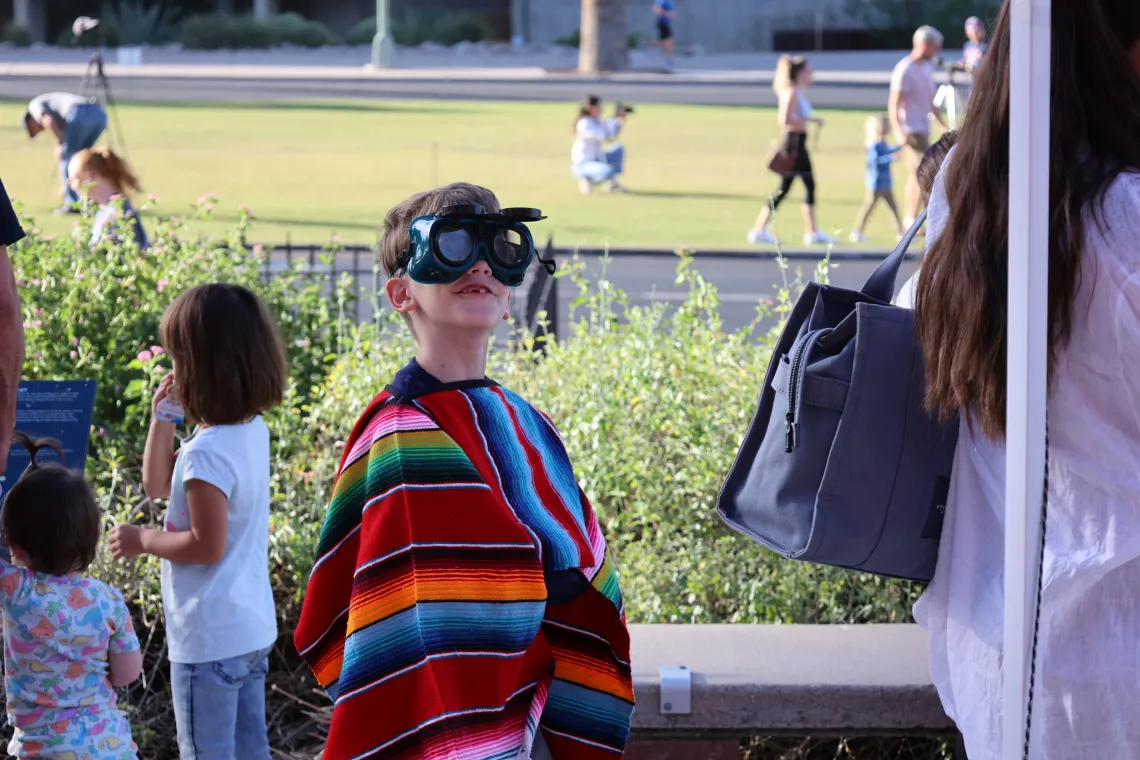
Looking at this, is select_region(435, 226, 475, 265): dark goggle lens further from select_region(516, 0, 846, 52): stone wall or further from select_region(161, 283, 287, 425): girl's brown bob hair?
select_region(516, 0, 846, 52): stone wall

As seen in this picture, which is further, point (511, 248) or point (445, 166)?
point (445, 166)

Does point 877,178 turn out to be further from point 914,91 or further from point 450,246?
point 450,246

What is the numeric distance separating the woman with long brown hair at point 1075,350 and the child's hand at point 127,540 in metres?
1.84

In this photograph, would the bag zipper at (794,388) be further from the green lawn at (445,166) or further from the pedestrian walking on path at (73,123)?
the pedestrian walking on path at (73,123)

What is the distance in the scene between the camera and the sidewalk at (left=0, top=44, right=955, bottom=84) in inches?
1522

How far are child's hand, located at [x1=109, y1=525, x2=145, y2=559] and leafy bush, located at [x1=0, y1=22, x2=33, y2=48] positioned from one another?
55971 millimetres

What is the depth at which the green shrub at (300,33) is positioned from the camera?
178 ft

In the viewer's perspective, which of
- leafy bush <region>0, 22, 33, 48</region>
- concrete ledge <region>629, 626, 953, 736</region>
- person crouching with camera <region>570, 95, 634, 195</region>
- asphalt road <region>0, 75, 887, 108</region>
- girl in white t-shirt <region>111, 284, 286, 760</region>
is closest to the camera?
girl in white t-shirt <region>111, 284, 286, 760</region>

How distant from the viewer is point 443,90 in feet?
115

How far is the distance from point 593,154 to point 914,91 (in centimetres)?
585

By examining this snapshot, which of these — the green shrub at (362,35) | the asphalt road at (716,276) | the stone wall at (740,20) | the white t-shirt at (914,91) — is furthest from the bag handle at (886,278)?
the green shrub at (362,35)

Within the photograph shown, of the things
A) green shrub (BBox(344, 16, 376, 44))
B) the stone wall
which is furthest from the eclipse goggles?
green shrub (BBox(344, 16, 376, 44))

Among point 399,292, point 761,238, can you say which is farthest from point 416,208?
point 761,238

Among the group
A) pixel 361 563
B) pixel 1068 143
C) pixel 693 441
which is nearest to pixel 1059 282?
pixel 1068 143
